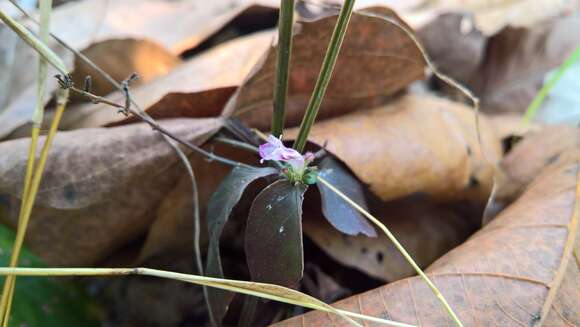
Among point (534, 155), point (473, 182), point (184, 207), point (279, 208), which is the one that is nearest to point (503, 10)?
point (534, 155)

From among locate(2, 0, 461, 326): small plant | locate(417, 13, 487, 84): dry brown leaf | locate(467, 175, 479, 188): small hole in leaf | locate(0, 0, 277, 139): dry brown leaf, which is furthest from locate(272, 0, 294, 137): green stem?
locate(417, 13, 487, 84): dry brown leaf

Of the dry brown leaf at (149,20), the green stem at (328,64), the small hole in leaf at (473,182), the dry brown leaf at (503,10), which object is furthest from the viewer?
the dry brown leaf at (503,10)

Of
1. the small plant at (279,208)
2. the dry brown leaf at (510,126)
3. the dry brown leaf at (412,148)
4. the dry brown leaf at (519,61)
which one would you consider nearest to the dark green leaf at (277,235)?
the small plant at (279,208)

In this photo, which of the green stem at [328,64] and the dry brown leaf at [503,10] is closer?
the green stem at [328,64]

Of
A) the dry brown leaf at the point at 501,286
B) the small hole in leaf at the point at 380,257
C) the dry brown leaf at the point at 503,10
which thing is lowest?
the dry brown leaf at the point at 501,286

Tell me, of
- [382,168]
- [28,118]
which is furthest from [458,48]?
[28,118]

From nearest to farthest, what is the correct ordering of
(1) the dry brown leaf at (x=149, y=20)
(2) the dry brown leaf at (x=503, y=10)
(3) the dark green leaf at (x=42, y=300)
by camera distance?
(3) the dark green leaf at (x=42, y=300), (1) the dry brown leaf at (x=149, y=20), (2) the dry brown leaf at (x=503, y=10)

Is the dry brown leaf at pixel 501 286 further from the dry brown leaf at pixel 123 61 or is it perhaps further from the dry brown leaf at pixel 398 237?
the dry brown leaf at pixel 123 61
